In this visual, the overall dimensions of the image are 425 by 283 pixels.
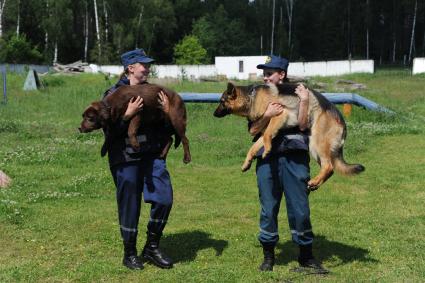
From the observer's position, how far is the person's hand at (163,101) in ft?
17.5

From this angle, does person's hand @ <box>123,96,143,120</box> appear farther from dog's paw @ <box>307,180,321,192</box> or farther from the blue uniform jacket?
dog's paw @ <box>307,180,321,192</box>

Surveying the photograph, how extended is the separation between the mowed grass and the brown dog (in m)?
1.39

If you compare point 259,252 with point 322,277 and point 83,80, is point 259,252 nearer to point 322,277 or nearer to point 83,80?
point 322,277

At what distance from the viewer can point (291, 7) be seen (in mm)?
67750

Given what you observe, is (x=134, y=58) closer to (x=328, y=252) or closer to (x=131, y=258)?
(x=131, y=258)

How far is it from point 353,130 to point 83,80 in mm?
20346

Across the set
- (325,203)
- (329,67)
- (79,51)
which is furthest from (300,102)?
(79,51)

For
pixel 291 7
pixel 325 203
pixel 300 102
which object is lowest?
pixel 325 203

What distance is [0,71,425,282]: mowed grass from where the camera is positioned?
5.54 metres

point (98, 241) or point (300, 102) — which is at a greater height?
point (300, 102)

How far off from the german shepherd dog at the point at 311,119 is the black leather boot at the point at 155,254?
144 centimetres

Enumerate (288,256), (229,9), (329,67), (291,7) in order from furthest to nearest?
(229,9)
(291,7)
(329,67)
(288,256)

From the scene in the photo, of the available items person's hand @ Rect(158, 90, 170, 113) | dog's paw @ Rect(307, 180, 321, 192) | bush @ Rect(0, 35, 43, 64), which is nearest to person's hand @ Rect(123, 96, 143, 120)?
person's hand @ Rect(158, 90, 170, 113)

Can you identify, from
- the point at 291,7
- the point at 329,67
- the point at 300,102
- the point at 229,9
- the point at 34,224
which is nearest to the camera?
the point at 300,102
